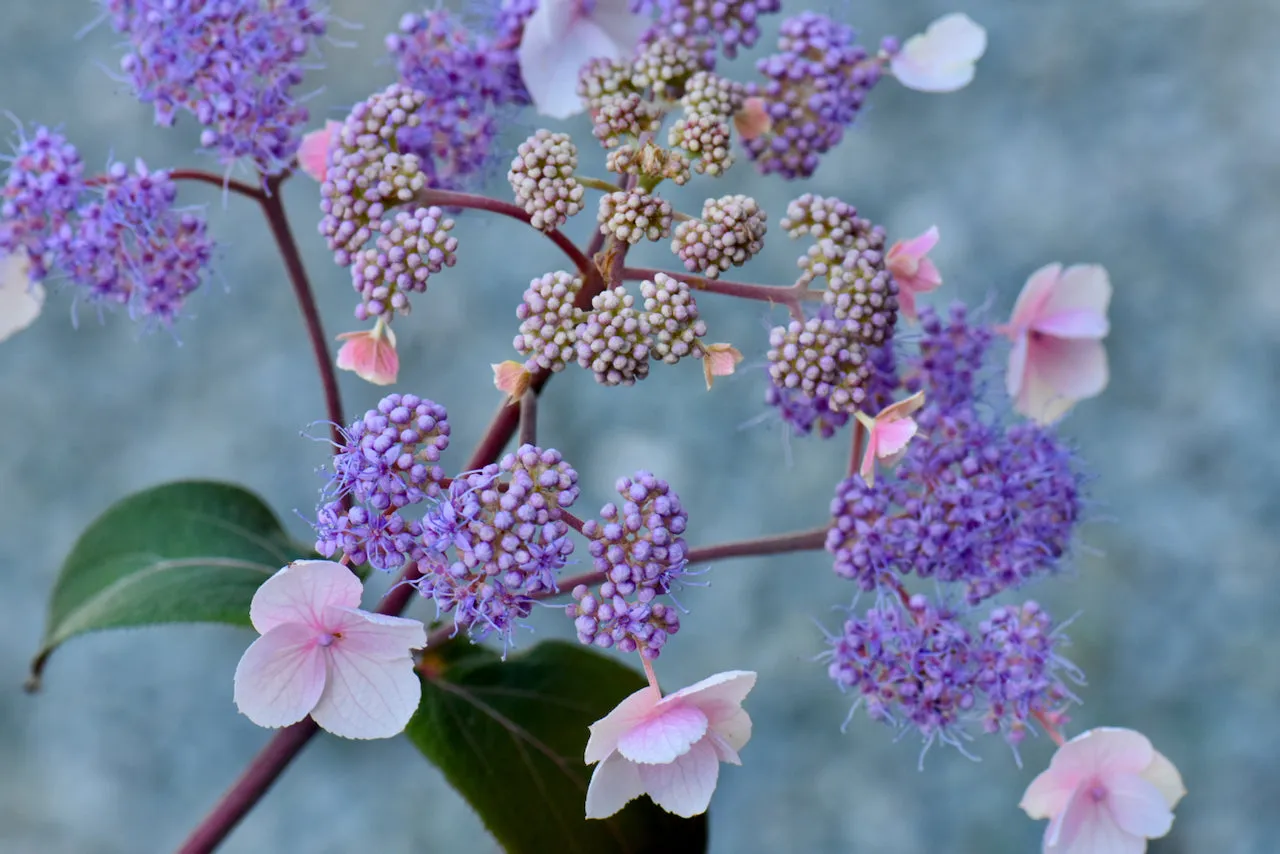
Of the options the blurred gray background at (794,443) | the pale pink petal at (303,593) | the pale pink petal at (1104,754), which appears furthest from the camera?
the blurred gray background at (794,443)

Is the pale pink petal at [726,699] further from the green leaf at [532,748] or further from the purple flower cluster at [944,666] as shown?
the green leaf at [532,748]

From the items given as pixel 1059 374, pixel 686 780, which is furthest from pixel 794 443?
pixel 686 780

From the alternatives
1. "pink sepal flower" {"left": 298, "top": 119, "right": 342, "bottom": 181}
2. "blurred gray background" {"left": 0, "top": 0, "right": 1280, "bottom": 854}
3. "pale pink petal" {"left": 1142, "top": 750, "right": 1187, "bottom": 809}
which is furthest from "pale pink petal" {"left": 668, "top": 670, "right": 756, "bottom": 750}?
"blurred gray background" {"left": 0, "top": 0, "right": 1280, "bottom": 854}

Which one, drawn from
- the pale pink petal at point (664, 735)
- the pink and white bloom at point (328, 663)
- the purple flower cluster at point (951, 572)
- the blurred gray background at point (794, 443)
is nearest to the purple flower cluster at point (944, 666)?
the purple flower cluster at point (951, 572)

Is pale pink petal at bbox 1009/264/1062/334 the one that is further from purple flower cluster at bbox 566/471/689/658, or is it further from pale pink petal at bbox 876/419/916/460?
purple flower cluster at bbox 566/471/689/658

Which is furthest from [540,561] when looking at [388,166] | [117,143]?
[117,143]

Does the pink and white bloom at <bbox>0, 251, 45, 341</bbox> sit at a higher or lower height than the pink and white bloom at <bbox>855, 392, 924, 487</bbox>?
higher

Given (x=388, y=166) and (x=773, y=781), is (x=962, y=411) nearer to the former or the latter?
(x=388, y=166)
